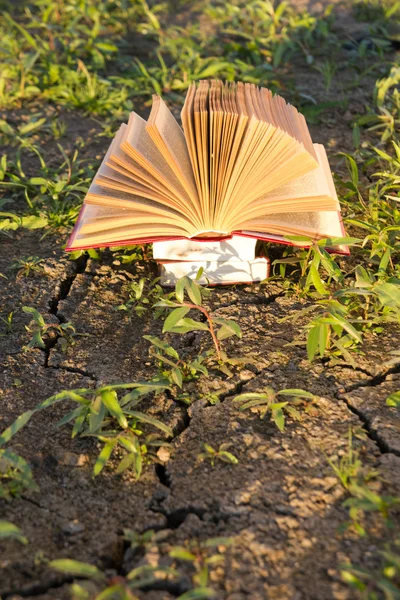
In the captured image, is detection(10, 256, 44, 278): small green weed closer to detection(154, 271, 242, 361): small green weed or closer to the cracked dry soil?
the cracked dry soil

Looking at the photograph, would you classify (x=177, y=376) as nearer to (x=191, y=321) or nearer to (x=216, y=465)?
(x=191, y=321)

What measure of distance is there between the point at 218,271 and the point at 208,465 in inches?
32.3

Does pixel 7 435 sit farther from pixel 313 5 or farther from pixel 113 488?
pixel 313 5

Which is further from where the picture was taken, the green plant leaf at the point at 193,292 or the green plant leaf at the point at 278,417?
the green plant leaf at the point at 193,292

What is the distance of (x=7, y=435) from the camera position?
180cm

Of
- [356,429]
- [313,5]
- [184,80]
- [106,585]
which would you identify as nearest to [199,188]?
[356,429]

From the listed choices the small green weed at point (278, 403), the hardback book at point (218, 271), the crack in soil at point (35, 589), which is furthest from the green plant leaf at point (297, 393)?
the crack in soil at point (35, 589)

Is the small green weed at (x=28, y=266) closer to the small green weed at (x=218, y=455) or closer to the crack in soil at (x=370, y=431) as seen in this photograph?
the small green weed at (x=218, y=455)

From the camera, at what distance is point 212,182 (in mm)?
2217

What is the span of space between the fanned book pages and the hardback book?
135 mm

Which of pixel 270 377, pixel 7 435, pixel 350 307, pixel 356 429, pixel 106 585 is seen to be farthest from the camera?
pixel 350 307

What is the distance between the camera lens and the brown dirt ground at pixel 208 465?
1582 millimetres

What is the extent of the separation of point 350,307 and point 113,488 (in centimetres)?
100

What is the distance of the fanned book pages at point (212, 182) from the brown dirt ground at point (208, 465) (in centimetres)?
30
